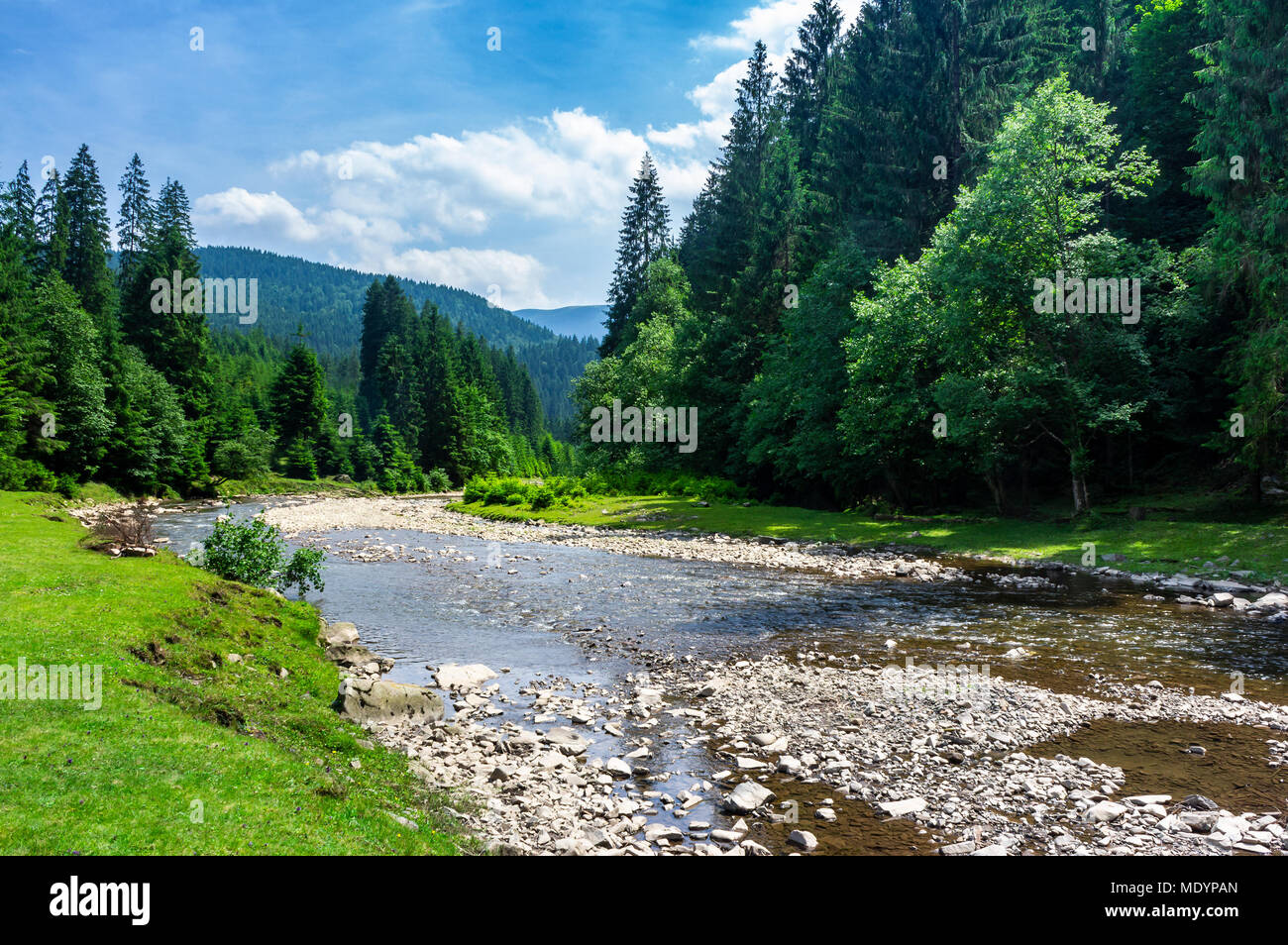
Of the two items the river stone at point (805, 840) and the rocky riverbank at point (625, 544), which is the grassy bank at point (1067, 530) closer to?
the rocky riverbank at point (625, 544)

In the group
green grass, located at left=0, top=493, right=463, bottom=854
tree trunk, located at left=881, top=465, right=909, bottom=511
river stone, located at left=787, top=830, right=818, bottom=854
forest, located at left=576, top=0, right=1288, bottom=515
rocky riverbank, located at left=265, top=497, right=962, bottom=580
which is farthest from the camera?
tree trunk, located at left=881, top=465, right=909, bottom=511

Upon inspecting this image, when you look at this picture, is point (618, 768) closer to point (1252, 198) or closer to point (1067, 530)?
point (1067, 530)

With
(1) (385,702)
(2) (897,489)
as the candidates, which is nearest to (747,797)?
(1) (385,702)

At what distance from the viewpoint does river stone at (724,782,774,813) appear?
8.38 m

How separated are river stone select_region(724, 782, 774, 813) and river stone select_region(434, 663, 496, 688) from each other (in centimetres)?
627

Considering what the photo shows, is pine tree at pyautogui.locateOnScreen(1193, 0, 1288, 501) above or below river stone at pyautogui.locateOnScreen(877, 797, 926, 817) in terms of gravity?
above

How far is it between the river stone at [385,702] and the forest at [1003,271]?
25.3 metres

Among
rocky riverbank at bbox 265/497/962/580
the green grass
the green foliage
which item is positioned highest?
the green foliage

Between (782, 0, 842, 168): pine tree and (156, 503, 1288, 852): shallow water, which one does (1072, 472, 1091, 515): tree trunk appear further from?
(782, 0, 842, 168): pine tree

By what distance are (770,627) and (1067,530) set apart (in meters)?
18.4

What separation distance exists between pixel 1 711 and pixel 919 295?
116 ft

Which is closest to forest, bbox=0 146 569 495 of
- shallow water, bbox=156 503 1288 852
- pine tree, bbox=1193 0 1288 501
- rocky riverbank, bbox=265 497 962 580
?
rocky riverbank, bbox=265 497 962 580
